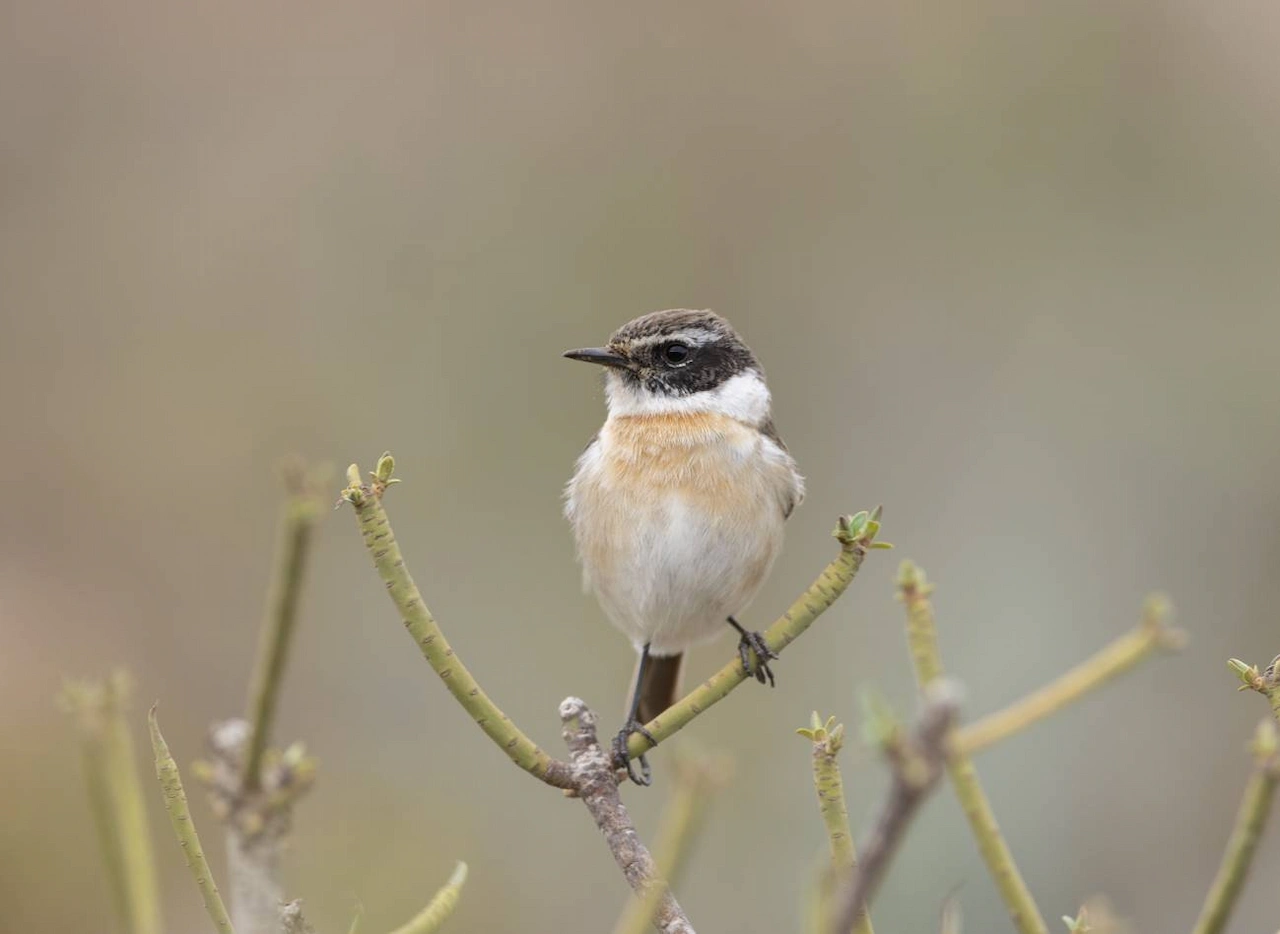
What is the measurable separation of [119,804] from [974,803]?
0.59 meters

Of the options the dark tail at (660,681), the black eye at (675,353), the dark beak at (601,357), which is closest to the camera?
the dark beak at (601,357)

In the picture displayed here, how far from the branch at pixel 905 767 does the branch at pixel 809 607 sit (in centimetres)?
71

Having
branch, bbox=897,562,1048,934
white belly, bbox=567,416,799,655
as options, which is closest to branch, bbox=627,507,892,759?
branch, bbox=897,562,1048,934

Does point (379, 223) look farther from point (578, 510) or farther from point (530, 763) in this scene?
point (530, 763)

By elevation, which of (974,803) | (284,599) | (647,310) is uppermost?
(647,310)

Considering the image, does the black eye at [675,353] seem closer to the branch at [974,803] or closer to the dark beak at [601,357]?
the dark beak at [601,357]

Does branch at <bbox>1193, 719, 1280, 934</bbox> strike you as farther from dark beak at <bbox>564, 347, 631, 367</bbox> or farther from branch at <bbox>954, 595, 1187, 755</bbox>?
dark beak at <bbox>564, 347, 631, 367</bbox>

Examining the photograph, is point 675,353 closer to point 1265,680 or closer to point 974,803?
point 1265,680

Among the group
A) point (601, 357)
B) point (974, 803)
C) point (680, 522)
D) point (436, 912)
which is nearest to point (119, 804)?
point (436, 912)

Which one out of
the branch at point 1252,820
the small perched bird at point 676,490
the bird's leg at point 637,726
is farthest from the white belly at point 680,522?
the branch at point 1252,820

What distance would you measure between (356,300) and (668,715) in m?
7.08

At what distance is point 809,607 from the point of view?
1.52m

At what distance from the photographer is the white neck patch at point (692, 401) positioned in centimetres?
434

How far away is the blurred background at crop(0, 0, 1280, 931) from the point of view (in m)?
6.79
